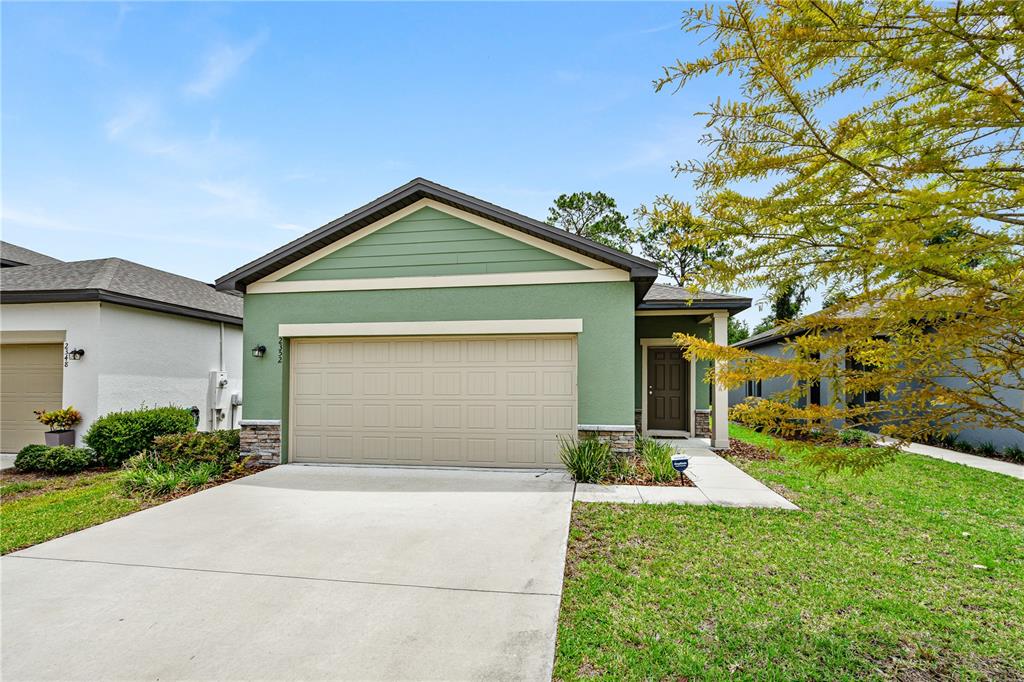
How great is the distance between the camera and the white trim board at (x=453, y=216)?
8.02 m

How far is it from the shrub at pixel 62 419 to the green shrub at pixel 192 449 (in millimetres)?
1955

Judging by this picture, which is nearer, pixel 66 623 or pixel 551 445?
pixel 66 623

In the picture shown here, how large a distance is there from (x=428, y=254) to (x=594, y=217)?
74.4 feet

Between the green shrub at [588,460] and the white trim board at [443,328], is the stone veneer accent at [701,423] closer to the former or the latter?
the green shrub at [588,460]

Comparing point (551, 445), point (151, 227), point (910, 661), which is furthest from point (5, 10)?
point (910, 661)

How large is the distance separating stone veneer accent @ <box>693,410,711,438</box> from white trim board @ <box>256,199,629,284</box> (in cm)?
591

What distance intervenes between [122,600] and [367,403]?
4.96 metres

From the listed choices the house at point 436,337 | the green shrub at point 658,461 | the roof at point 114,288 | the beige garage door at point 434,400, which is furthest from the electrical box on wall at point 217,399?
the green shrub at point 658,461

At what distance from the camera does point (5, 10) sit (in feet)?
25.1

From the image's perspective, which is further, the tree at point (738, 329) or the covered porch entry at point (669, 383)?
the tree at point (738, 329)

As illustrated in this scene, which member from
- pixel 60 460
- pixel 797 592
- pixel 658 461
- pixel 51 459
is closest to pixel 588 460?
pixel 658 461

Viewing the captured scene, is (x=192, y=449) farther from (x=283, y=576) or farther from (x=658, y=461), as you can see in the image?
(x=658, y=461)

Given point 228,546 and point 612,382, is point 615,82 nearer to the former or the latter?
point 612,382

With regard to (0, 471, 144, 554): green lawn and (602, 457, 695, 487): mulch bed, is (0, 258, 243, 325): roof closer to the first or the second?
(0, 471, 144, 554): green lawn
